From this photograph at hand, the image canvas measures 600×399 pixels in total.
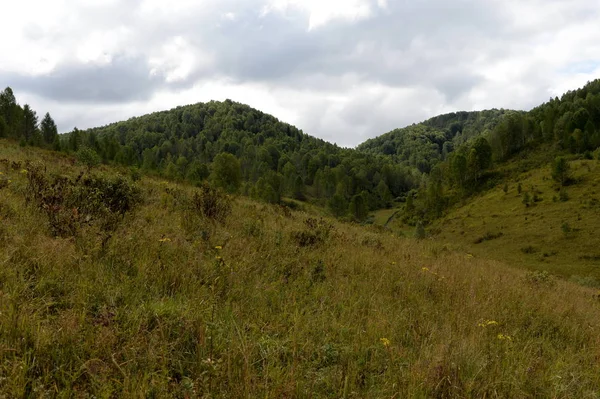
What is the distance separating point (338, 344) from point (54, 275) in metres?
3.35

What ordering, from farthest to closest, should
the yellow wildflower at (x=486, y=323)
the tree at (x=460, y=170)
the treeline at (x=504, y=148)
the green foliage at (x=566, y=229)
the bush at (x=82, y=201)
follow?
the tree at (x=460, y=170)
the treeline at (x=504, y=148)
the green foliage at (x=566, y=229)
the bush at (x=82, y=201)
the yellow wildflower at (x=486, y=323)

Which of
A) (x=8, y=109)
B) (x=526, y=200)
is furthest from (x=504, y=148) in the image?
(x=8, y=109)

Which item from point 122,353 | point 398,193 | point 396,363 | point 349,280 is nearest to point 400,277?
point 349,280

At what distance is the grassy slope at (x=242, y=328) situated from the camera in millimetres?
2736

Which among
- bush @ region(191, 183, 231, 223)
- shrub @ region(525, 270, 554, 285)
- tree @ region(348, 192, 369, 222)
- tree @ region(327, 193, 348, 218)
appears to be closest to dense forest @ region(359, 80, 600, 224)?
tree @ region(348, 192, 369, 222)

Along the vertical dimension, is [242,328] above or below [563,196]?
below

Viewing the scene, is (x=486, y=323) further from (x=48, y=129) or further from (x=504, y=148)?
(x=504, y=148)

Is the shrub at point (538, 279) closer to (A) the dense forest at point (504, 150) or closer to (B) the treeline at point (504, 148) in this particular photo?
(A) the dense forest at point (504, 150)

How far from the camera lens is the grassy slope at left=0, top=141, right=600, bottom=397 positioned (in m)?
2.74

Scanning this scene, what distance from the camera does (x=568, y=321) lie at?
19.5ft

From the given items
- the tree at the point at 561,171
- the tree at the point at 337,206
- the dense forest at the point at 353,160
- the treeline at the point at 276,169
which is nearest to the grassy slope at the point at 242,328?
the dense forest at the point at 353,160

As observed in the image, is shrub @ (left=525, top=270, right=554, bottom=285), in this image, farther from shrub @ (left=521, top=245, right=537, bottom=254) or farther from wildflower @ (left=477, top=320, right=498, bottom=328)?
shrub @ (left=521, top=245, right=537, bottom=254)

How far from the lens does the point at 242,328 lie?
3635 millimetres

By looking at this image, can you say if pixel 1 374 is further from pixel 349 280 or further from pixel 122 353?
pixel 349 280
